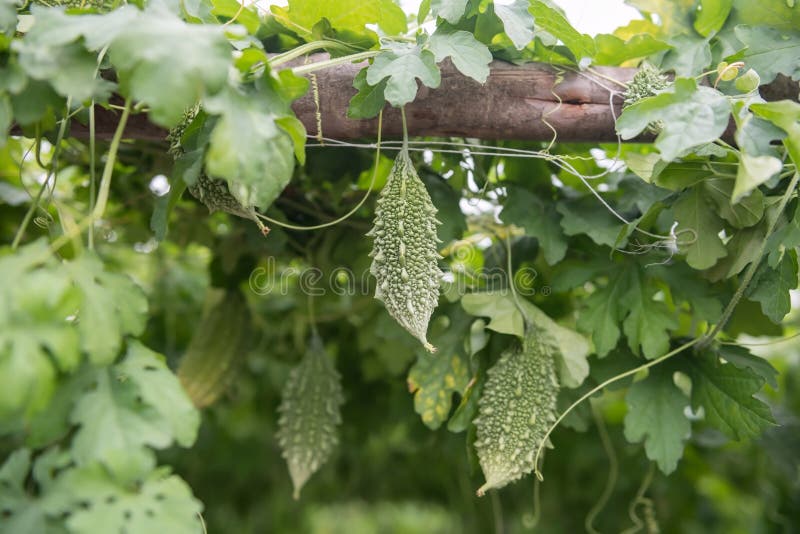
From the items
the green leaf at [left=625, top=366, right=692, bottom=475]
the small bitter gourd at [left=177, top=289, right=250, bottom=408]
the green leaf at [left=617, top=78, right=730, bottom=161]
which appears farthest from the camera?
the small bitter gourd at [left=177, top=289, right=250, bottom=408]

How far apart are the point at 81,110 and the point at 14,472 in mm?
564

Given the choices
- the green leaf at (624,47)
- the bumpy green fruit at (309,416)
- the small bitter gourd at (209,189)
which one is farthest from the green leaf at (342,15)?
the bumpy green fruit at (309,416)

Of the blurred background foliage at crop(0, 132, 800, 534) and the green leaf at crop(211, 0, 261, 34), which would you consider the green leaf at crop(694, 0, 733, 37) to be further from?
the green leaf at crop(211, 0, 261, 34)

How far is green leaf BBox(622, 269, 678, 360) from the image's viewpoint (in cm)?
129

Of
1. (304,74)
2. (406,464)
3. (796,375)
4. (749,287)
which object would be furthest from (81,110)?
(796,375)

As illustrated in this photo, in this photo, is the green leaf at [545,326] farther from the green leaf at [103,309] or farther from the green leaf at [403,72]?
the green leaf at [103,309]

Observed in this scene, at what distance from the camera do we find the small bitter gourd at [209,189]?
3.42ft

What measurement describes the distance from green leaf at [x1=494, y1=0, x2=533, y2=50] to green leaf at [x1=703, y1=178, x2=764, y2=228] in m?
0.39

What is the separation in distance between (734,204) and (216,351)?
1.22 meters

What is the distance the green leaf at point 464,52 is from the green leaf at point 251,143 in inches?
11.3

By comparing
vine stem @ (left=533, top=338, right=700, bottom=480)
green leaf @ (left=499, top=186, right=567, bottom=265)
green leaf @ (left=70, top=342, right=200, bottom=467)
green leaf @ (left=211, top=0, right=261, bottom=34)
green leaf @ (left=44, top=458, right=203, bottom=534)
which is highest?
green leaf @ (left=211, top=0, right=261, bottom=34)

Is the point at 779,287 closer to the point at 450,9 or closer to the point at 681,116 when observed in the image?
the point at 681,116

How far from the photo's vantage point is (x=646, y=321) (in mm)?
1311

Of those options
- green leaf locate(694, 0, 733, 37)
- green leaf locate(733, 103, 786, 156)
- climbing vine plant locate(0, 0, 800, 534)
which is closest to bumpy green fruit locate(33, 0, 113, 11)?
climbing vine plant locate(0, 0, 800, 534)
